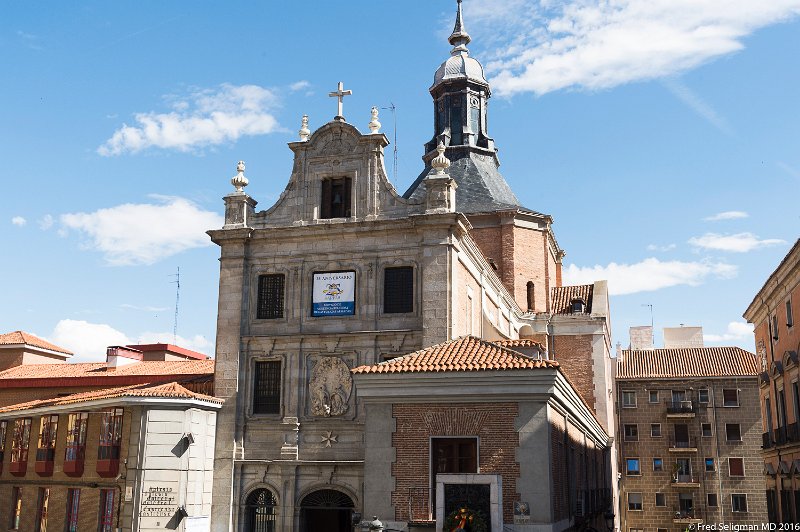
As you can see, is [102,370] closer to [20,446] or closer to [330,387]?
[20,446]

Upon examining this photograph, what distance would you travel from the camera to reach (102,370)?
37125mm

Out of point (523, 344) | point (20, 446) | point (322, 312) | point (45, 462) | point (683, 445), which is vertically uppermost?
point (322, 312)

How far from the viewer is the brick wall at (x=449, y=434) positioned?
757 inches

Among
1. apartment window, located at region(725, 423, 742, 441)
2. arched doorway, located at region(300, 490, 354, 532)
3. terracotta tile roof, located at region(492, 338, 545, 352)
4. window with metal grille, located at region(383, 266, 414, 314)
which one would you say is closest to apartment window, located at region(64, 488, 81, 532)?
arched doorway, located at region(300, 490, 354, 532)

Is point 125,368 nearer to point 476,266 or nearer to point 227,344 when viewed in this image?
point 227,344

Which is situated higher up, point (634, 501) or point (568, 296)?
point (568, 296)

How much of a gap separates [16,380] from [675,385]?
44435 mm

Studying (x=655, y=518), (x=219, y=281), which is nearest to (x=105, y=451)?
(x=219, y=281)

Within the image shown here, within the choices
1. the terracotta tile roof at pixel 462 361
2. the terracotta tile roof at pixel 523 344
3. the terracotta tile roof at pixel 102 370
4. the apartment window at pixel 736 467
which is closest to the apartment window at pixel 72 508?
the terracotta tile roof at pixel 102 370

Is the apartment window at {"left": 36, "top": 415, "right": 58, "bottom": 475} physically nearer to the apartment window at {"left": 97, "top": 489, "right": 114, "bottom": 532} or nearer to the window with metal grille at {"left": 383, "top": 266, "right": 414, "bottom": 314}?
the apartment window at {"left": 97, "top": 489, "right": 114, "bottom": 532}

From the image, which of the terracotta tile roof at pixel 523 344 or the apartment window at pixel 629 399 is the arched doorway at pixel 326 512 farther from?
the apartment window at pixel 629 399

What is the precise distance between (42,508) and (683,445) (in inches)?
1769

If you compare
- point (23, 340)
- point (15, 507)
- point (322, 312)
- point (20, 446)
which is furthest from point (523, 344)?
point (23, 340)

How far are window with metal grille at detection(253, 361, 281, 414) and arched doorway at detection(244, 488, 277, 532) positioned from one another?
275 cm
